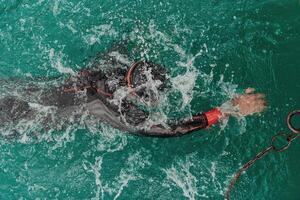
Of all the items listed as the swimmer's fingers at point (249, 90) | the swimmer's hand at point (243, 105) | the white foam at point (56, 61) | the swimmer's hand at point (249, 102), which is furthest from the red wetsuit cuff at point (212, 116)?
the white foam at point (56, 61)

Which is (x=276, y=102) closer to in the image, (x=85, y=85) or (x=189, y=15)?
(x=189, y=15)

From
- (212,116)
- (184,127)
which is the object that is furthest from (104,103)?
(212,116)

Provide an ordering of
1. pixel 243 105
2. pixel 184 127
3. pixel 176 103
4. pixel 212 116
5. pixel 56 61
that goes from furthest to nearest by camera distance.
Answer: pixel 56 61, pixel 176 103, pixel 243 105, pixel 212 116, pixel 184 127

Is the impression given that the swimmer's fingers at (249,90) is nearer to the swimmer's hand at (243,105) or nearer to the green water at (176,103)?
the swimmer's hand at (243,105)

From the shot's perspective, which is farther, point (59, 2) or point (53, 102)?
point (59, 2)

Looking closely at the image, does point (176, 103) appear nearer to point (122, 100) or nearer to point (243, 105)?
point (243, 105)

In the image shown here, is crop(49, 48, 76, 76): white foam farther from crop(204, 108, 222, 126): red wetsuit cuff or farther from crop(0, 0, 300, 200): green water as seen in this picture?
crop(204, 108, 222, 126): red wetsuit cuff

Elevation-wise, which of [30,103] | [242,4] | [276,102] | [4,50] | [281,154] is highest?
[4,50]

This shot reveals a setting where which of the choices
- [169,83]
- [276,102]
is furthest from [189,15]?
[276,102]
